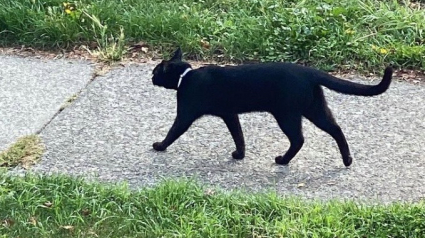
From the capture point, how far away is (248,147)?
506cm

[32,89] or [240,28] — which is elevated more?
[240,28]

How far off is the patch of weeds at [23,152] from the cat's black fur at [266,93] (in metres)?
0.79

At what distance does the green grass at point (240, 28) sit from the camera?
238 inches

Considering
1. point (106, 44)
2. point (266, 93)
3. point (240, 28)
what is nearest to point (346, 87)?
point (266, 93)

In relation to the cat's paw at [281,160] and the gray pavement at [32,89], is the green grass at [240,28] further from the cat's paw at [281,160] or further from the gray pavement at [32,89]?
the cat's paw at [281,160]

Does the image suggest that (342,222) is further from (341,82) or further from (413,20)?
(413,20)

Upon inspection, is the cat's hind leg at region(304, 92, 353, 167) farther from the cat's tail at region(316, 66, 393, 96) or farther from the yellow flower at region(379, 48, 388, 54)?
the yellow flower at region(379, 48, 388, 54)

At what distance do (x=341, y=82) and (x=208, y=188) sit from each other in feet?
2.97

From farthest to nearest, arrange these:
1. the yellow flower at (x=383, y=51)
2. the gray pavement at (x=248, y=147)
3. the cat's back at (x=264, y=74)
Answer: the yellow flower at (x=383, y=51), the gray pavement at (x=248, y=147), the cat's back at (x=264, y=74)

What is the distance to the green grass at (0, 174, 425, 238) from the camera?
415 cm

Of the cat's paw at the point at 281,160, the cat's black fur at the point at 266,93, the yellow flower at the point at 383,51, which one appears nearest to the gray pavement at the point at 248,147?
the cat's paw at the point at 281,160

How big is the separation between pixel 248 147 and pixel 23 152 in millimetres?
1299

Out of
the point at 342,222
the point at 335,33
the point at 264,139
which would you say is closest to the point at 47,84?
the point at 264,139

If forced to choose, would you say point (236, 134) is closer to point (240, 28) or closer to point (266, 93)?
point (266, 93)
